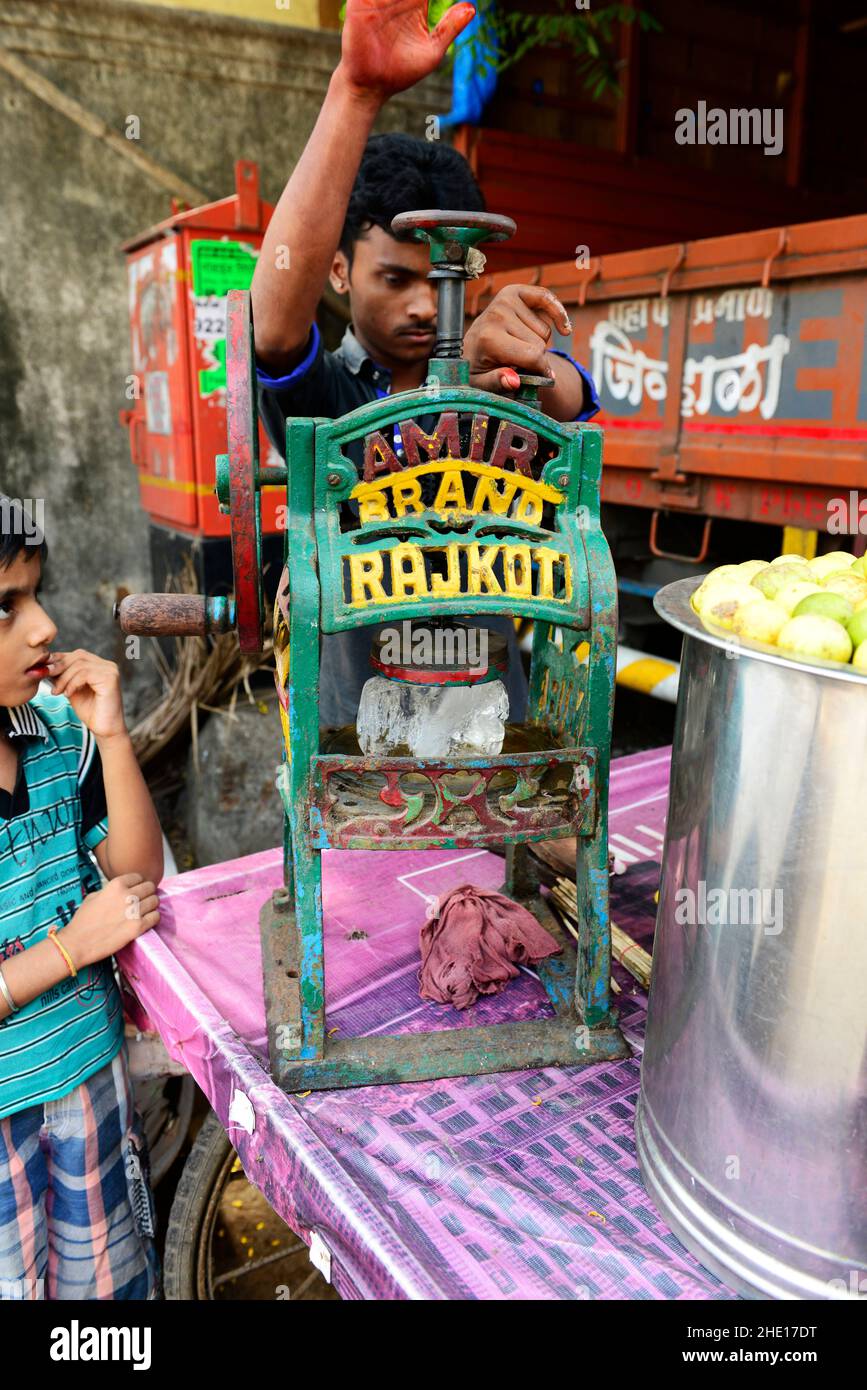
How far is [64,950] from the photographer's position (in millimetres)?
1511

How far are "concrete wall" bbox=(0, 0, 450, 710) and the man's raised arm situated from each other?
449cm

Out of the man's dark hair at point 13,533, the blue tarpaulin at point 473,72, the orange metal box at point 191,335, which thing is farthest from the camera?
the blue tarpaulin at point 473,72

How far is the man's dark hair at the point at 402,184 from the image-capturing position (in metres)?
1.78

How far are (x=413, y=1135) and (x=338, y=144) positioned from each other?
1210 millimetres

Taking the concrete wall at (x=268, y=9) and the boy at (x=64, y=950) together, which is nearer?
the boy at (x=64, y=950)

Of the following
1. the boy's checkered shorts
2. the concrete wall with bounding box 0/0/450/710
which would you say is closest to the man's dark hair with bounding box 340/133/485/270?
the boy's checkered shorts

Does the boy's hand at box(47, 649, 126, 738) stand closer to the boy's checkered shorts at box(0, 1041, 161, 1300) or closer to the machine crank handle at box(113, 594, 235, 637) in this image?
the machine crank handle at box(113, 594, 235, 637)

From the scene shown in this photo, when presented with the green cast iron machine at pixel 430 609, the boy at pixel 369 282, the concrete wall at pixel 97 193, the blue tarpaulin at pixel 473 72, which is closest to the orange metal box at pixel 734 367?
the boy at pixel 369 282

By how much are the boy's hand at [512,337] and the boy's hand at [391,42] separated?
12.1 inches

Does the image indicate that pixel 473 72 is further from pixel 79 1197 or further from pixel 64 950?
pixel 79 1197

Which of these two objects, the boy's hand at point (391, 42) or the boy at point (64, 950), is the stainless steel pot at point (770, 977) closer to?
the boy's hand at point (391, 42)

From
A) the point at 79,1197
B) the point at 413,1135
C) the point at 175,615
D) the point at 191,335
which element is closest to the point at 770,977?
the point at 413,1135
